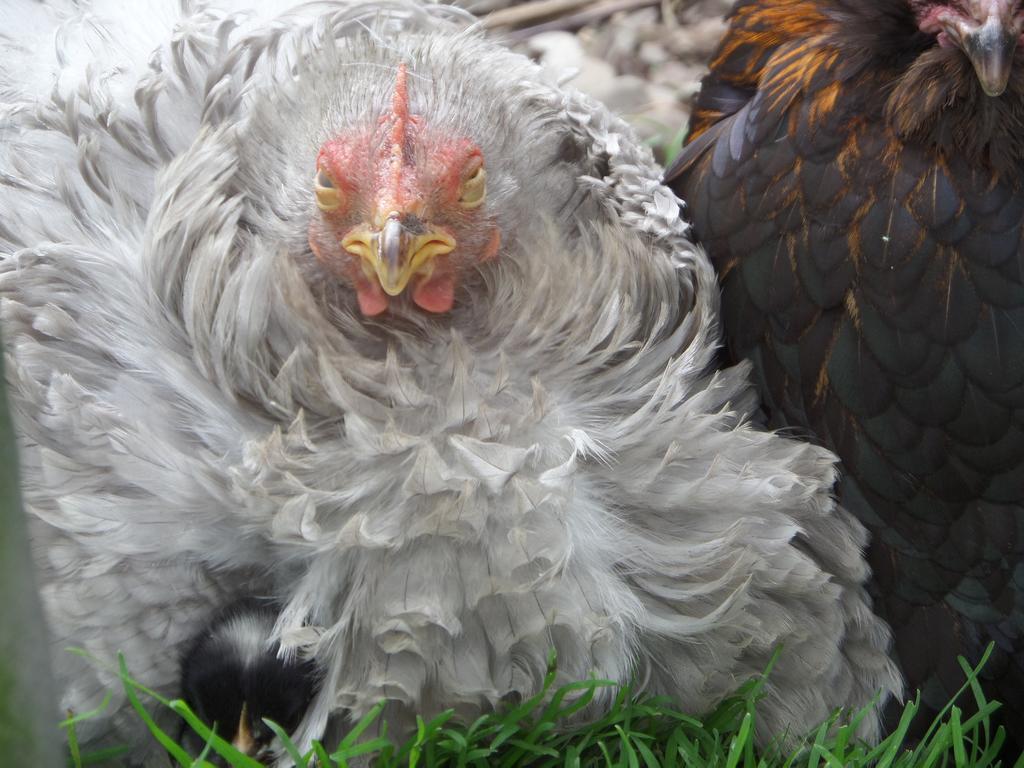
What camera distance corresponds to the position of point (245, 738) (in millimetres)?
1620

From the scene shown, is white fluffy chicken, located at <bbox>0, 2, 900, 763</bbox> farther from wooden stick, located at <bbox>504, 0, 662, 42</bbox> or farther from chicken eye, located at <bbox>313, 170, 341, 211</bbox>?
wooden stick, located at <bbox>504, 0, 662, 42</bbox>

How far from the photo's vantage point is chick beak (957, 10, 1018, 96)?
4.91 ft

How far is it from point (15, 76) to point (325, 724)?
128 centimetres

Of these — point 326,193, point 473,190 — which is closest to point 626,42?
point 473,190

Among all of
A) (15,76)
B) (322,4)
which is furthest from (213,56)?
(15,76)

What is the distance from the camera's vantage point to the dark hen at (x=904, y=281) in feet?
5.36

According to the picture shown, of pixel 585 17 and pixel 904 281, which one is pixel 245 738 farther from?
pixel 585 17

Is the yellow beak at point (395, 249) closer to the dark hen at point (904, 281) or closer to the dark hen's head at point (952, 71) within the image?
the dark hen at point (904, 281)

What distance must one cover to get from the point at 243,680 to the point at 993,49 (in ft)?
3.92

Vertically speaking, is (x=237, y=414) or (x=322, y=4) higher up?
(x=322, y=4)

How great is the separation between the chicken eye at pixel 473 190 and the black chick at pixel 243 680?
0.64 m

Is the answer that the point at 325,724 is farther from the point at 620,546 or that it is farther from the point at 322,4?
the point at 322,4

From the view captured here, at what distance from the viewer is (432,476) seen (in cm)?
162

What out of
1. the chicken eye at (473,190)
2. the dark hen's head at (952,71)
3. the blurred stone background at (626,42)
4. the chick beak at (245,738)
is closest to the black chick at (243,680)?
the chick beak at (245,738)
